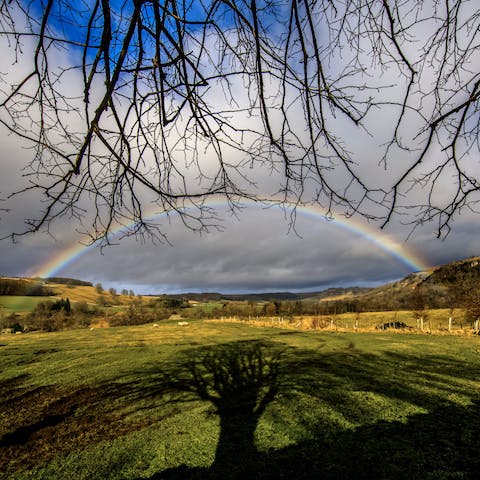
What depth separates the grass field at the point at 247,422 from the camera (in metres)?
4.69

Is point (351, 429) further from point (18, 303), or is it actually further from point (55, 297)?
point (55, 297)

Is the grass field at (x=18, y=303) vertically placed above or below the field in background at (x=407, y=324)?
above

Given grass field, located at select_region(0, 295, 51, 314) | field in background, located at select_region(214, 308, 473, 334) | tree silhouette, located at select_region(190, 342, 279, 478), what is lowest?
field in background, located at select_region(214, 308, 473, 334)

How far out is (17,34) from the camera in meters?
1.61

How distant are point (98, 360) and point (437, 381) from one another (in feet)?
42.0

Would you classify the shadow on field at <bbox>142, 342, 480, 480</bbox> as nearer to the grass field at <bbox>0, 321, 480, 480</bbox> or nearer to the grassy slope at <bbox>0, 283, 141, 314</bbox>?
the grass field at <bbox>0, 321, 480, 480</bbox>

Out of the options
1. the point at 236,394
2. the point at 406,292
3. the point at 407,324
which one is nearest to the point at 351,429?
the point at 236,394

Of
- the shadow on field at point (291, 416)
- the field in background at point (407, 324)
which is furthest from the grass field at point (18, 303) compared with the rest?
the shadow on field at point (291, 416)

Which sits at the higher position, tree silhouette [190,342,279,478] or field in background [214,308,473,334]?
tree silhouette [190,342,279,478]

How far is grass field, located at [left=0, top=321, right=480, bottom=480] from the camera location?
4688 millimetres

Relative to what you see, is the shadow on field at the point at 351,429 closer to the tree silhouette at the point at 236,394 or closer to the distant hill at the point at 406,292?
the tree silhouette at the point at 236,394

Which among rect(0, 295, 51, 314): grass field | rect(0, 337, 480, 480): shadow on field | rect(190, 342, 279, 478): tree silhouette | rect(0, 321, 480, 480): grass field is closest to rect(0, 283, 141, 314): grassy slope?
rect(0, 295, 51, 314): grass field

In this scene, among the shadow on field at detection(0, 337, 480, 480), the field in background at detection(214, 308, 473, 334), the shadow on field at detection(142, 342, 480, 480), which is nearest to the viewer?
the shadow on field at detection(142, 342, 480, 480)

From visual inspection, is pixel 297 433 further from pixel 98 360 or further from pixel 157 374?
pixel 98 360
